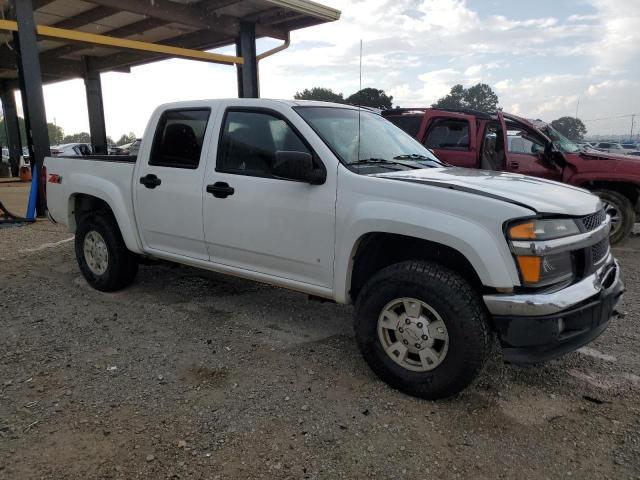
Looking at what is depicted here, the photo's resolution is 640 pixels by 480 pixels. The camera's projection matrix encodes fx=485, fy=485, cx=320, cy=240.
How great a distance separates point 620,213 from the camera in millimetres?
6797

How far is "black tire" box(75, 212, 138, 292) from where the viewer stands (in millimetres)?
4613

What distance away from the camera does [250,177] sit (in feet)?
11.7

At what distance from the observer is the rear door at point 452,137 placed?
7.07 meters

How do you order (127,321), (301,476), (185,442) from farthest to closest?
(127,321) → (185,442) → (301,476)

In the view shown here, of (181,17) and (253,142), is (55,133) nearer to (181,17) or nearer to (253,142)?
(181,17)

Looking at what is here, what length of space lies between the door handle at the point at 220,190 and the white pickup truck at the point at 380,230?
0.03 feet

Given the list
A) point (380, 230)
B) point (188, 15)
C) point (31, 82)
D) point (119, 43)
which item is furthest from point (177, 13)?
point (380, 230)

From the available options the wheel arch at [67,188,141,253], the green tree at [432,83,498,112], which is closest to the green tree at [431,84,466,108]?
the green tree at [432,83,498,112]

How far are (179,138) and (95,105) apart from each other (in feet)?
47.1

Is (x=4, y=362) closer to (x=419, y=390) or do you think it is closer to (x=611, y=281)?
(x=419, y=390)

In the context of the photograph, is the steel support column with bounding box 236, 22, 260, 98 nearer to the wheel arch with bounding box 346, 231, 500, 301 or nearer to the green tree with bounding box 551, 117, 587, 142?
the wheel arch with bounding box 346, 231, 500, 301

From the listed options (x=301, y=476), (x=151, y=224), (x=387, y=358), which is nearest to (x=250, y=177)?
(x=151, y=224)

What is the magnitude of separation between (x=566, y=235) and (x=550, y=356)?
0.66 meters

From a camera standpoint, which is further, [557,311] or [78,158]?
[78,158]
